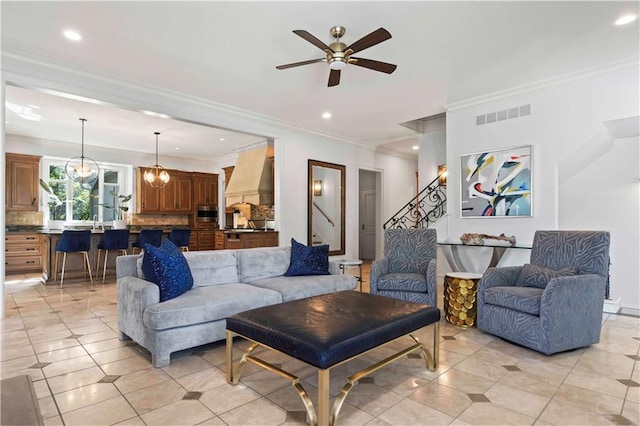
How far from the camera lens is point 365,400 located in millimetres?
2197

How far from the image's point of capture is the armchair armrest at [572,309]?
2.88 m

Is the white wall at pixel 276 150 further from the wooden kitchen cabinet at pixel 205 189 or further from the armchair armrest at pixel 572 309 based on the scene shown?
the armchair armrest at pixel 572 309

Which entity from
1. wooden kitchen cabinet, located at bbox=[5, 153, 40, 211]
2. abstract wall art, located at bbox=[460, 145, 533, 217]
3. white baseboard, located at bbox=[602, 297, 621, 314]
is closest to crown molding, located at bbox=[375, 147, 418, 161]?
Result: abstract wall art, located at bbox=[460, 145, 533, 217]

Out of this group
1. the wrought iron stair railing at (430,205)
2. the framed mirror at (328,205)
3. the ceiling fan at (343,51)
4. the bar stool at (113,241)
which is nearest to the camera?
the ceiling fan at (343,51)

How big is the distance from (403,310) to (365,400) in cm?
64

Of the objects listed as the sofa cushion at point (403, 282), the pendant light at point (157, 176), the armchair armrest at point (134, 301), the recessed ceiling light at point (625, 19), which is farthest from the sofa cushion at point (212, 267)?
the pendant light at point (157, 176)

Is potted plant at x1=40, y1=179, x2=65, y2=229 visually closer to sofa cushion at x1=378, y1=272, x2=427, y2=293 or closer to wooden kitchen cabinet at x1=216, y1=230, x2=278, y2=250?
wooden kitchen cabinet at x1=216, y1=230, x2=278, y2=250

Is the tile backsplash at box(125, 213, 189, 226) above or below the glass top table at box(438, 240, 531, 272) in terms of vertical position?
above

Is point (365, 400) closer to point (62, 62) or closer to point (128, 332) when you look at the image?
point (128, 332)

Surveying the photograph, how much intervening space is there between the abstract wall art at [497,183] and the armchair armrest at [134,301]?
14.1 ft

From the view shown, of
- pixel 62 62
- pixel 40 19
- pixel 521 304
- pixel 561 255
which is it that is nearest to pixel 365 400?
pixel 521 304

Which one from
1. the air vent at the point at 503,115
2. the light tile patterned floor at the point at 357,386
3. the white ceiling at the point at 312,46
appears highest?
the white ceiling at the point at 312,46

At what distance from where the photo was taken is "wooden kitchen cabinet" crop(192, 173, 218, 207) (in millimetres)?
10031

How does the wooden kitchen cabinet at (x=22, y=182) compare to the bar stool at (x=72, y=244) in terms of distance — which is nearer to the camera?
the bar stool at (x=72, y=244)
